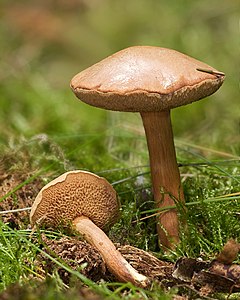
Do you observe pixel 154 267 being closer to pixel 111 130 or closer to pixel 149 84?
pixel 149 84

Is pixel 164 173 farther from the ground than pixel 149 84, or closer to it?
closer to it

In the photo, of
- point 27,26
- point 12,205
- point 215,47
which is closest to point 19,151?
point 12,205

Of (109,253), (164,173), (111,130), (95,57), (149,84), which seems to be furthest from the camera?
(95,57)

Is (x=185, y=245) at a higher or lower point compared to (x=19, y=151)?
lower

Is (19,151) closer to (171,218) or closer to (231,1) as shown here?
(171,218)

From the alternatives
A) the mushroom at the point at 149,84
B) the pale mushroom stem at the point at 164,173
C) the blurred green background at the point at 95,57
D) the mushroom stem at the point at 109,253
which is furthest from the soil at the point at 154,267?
the blurred green background at the point at 95,57

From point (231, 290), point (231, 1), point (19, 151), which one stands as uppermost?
point (231, 1)

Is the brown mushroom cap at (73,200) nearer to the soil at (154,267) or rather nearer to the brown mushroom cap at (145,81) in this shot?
the soil at (154,267)

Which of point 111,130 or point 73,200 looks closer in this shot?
point 73,200

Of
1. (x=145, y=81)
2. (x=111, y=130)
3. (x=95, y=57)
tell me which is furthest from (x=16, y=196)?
(x=95, y=57)
